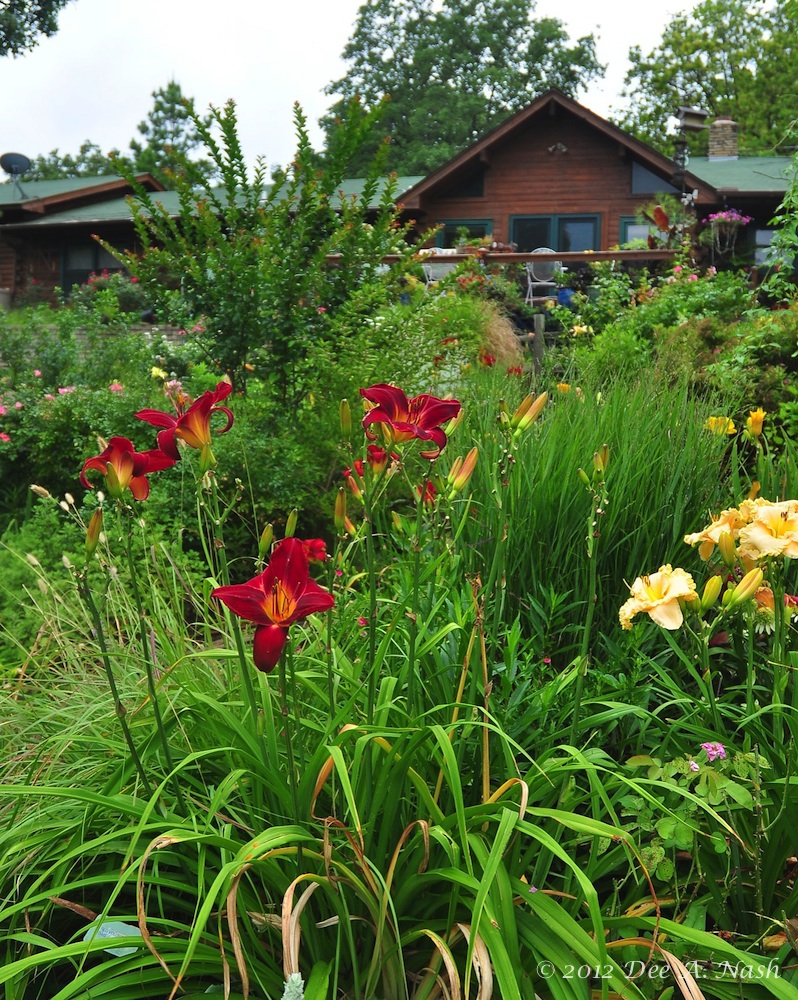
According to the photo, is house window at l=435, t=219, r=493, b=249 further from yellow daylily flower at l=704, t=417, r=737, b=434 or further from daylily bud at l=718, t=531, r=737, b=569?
daylily bud at l=718, t=531, r=737, b=569

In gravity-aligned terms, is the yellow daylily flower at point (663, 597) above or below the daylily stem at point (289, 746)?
above

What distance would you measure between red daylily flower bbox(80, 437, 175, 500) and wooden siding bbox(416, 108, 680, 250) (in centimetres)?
1958

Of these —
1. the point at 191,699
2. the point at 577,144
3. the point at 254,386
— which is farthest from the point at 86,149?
the point at 191,699

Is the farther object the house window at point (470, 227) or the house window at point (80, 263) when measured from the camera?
the house window at point (80, 263)

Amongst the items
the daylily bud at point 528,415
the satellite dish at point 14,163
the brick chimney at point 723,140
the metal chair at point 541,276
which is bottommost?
the daylily bud at point 528,415

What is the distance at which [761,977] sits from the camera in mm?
1435

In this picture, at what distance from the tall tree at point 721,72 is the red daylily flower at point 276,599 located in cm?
3510

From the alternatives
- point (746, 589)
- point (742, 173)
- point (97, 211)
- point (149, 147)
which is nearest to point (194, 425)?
point (746, 589)

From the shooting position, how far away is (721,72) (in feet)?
112

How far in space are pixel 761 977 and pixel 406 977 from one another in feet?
2.03

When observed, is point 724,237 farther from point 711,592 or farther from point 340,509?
point 340,509

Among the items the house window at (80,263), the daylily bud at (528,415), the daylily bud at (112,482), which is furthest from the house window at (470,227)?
the daylily bud at (112,482)

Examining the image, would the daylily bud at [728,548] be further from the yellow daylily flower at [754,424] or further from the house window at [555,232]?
the house window at [555,232]

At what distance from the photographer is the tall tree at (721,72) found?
32469 millimetres
